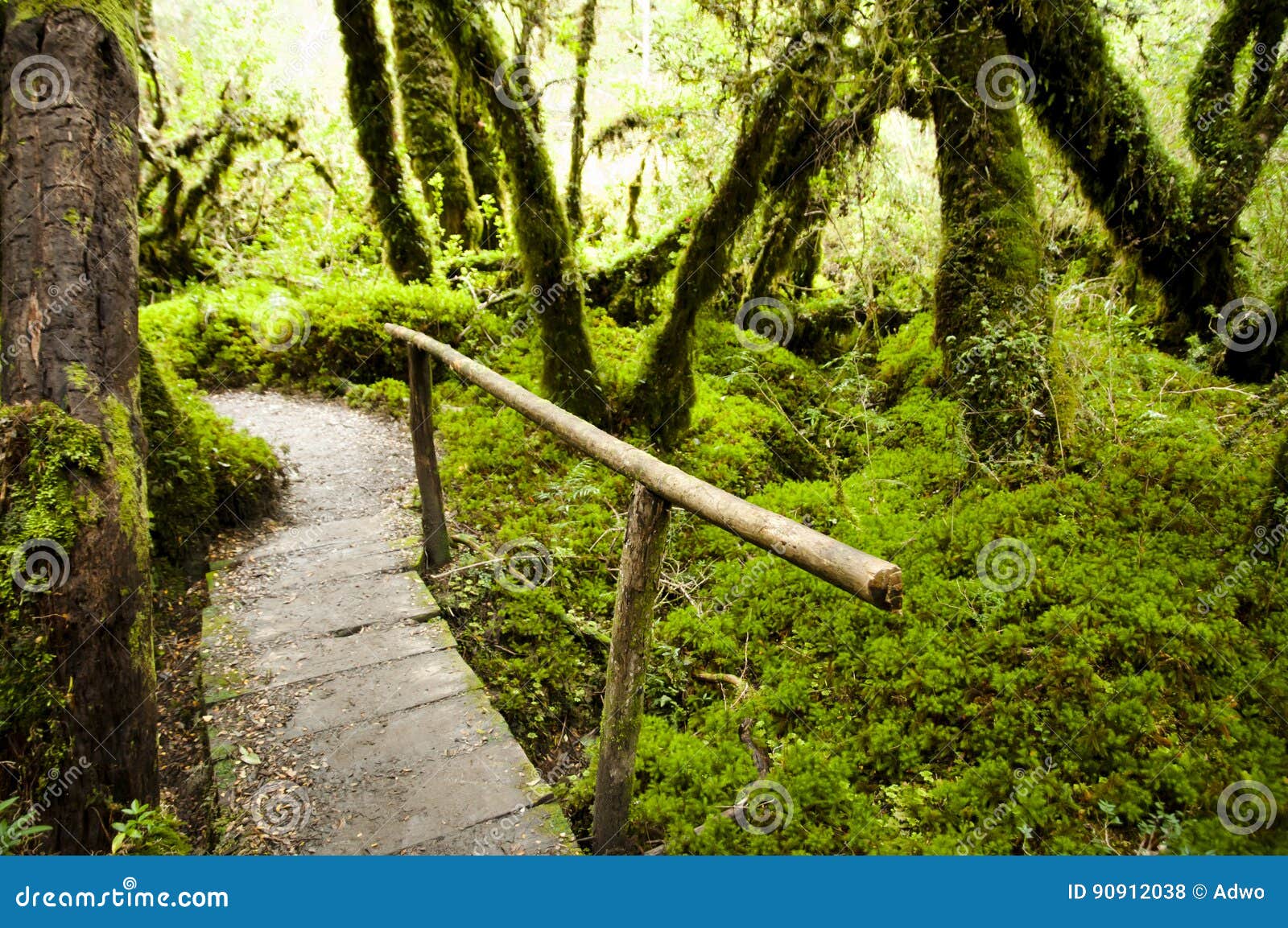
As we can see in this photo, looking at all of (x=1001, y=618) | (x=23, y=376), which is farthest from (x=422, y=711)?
(x=1001, y=618)

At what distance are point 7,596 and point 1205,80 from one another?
37.4 ft

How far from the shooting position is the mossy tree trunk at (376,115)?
796 cm

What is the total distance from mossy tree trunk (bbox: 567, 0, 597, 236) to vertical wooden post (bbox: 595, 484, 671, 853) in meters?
7.24

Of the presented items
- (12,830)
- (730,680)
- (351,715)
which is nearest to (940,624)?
(730,680)

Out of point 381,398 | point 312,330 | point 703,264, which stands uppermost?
point 703,264

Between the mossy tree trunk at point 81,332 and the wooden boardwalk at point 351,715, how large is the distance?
1.83ft

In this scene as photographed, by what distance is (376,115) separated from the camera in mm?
8242

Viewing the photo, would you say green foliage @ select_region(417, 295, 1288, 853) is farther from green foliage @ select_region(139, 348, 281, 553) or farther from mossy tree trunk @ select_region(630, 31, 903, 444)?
green foliage @ select_region(139, 348, 281, 553)

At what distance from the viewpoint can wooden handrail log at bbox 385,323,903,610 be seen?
1.56 m

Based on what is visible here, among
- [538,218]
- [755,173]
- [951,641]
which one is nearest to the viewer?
[951,641]

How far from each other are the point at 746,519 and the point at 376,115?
8.81 metres

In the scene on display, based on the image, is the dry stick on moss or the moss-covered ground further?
the dry stick on moss

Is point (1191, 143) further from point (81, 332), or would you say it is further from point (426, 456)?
point (81, 332)

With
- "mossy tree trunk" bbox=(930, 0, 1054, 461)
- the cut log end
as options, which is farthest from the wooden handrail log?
"mossy tree trunk" bbox=(930, 0, 1054, 461)
